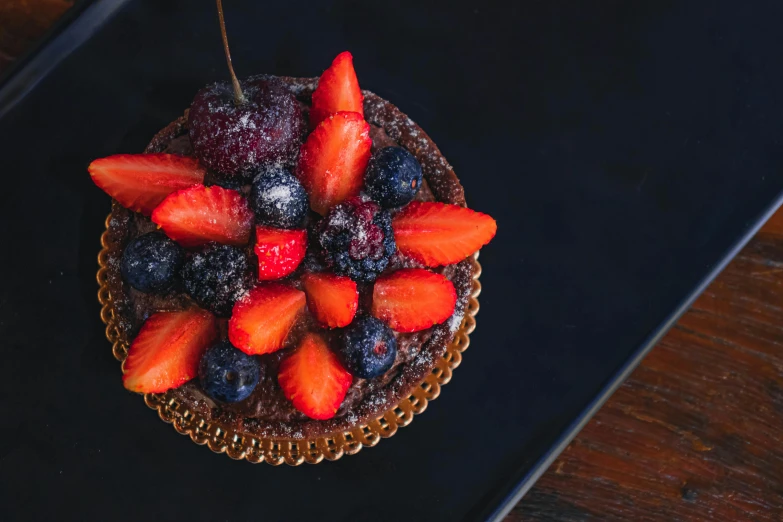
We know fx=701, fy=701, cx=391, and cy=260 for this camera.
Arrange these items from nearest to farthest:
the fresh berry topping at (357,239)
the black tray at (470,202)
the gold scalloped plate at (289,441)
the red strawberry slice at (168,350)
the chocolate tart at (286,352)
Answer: the fresh berry topping at (357,239), the red strawberry slice at (168,350), the chocolate tart at (286,352), the gold scalloped plate at (289,441), the black tray at (470,202)

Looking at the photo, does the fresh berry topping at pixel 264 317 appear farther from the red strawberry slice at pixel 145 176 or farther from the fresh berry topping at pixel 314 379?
the red strawberry slice at pixel 145 176

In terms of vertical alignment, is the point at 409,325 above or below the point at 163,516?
above

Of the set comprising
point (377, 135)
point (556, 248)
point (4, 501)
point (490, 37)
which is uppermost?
point (490, 37)

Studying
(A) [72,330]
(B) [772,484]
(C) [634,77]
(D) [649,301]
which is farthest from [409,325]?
(B) [772,484]

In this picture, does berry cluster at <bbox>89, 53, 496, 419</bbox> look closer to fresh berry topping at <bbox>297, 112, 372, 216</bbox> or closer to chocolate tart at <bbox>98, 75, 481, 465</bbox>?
fresh berry topping at <bbox>297, 112, 372, 216</bbox>

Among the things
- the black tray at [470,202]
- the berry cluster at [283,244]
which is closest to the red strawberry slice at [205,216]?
the berry cluster at [283,244]

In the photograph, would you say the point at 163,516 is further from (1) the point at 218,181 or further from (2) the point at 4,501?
(1) the point at 218,181
